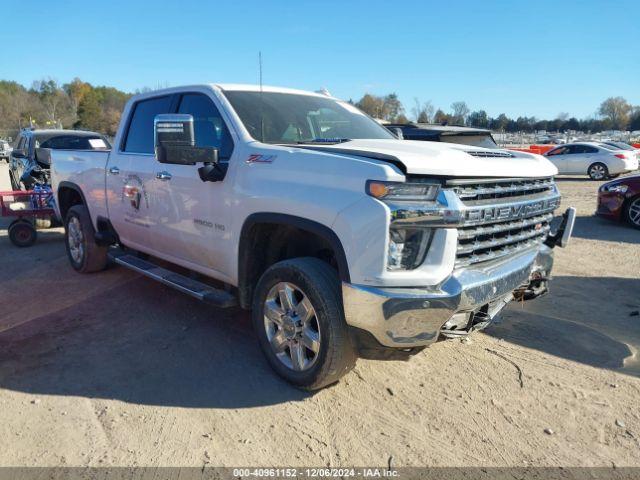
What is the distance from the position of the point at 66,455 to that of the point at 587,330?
4.12m

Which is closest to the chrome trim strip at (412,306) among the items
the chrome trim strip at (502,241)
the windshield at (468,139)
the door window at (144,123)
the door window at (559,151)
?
the chrome trim strip at (502,241)

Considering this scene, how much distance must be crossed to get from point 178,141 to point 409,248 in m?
1.79

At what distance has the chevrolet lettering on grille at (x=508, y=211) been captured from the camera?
307cm

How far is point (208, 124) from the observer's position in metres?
4.26

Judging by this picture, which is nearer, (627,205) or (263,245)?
(263,245)

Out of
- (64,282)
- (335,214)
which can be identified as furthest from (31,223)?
(335,214)

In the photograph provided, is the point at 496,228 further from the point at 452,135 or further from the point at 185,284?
the point at 452,135

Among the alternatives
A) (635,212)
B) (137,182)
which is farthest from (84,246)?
(635,212)

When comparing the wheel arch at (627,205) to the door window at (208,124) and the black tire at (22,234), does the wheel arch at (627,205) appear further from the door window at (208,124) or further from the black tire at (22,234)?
the black tire at (22,234)

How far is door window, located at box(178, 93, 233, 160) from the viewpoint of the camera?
3982 mm

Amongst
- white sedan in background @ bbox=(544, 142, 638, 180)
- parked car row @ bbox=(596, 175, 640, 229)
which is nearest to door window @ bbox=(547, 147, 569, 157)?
white sedan in background @ bbox=(544, 142, 638, 180)

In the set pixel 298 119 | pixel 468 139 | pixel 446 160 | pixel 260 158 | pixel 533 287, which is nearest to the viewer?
pixel 446 160

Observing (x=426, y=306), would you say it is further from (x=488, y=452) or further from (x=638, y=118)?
(x=638, y=118)

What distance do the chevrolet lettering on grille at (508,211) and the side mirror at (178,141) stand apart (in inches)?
73.0
